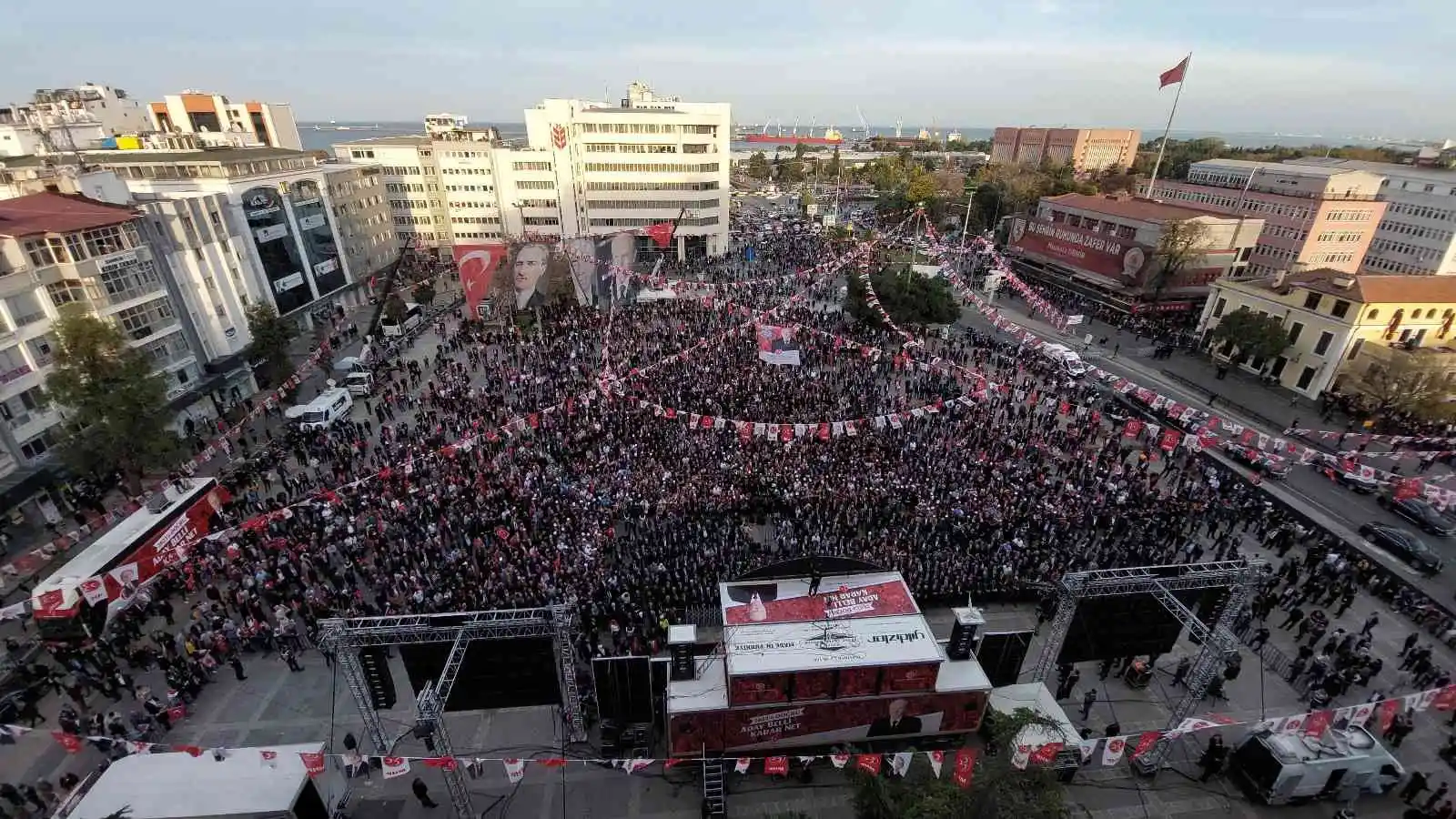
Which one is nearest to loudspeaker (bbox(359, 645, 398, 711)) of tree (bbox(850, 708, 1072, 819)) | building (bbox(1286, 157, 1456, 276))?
tree (bbox(850, 708, 1072, 819))

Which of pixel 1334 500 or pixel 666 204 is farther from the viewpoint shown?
pixel 666 204

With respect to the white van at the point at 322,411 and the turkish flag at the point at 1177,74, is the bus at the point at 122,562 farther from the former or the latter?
the turkish flag at the point at 1177,74

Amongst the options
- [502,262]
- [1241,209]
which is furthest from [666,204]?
[1241,209]

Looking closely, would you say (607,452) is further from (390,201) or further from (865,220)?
(865,220)

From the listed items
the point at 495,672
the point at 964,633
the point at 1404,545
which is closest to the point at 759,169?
the point at 1404,545

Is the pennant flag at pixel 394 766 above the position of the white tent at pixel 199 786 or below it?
above

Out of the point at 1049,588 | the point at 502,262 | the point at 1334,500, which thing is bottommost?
the point at 1334,500

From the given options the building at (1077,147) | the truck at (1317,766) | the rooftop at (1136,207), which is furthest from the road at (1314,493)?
the building at (1077,147)
